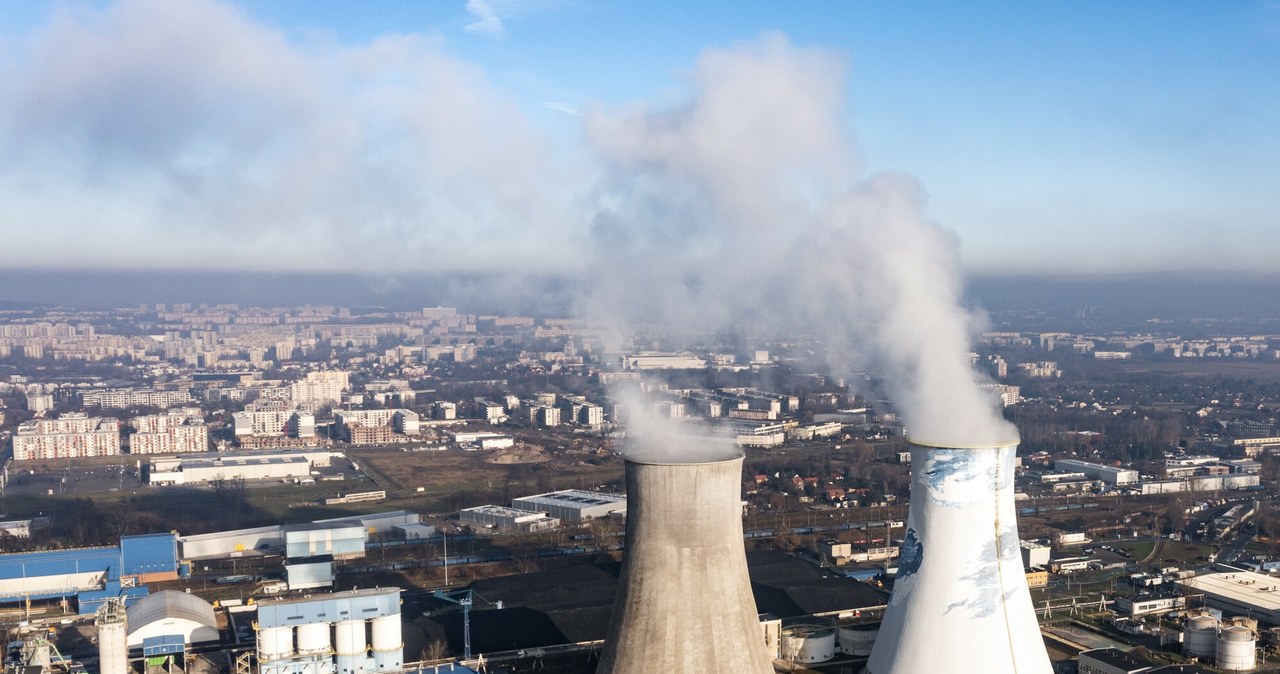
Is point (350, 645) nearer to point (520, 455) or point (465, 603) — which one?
point (465, 603)

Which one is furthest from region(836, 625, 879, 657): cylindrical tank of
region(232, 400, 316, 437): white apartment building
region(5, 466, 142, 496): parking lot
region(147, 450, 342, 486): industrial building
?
region(232, 400, 316, 437): white apartment building

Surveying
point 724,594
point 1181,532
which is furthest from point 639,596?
point 1181,532

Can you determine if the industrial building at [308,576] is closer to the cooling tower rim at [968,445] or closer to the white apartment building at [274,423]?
the cooling tower rim at [968,445]

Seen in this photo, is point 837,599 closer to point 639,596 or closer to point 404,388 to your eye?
point 639,596

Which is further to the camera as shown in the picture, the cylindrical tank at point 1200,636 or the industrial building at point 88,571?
the industrial building at point 88,571

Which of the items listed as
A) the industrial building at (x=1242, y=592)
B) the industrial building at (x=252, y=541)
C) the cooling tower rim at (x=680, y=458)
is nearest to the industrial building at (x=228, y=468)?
the industrial building at (x=252, y=541)

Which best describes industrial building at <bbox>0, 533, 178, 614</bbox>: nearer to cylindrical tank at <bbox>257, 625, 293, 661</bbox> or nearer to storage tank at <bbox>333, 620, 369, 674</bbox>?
cylindrical tank at <bbox>257, 625, 293, 661</bbox>
